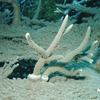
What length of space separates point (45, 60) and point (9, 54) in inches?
45.7

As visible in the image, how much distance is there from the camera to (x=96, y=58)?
2.69 meters

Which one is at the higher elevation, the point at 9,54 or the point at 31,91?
the point at 9,54

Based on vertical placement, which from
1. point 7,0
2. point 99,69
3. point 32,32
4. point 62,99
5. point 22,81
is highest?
point 7,0

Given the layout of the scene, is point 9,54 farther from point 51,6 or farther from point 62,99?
point 51,6

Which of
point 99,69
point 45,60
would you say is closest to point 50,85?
point 45,60

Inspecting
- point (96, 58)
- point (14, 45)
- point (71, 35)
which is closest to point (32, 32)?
point (14, 45)

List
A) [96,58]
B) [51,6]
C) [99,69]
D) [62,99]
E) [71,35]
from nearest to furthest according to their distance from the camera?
[62,99], [99,69], [96,58], [71,35], [51,6]

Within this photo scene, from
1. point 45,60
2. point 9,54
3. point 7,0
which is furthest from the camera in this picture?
point 7,0

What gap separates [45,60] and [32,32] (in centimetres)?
208

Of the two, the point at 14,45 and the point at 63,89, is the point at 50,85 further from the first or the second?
the point at 14,45

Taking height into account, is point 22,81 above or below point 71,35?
below

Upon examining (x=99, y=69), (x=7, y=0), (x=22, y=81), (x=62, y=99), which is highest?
(x=7, y=0)

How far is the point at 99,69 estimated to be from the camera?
2461 mm

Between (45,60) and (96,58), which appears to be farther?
(96,58)
